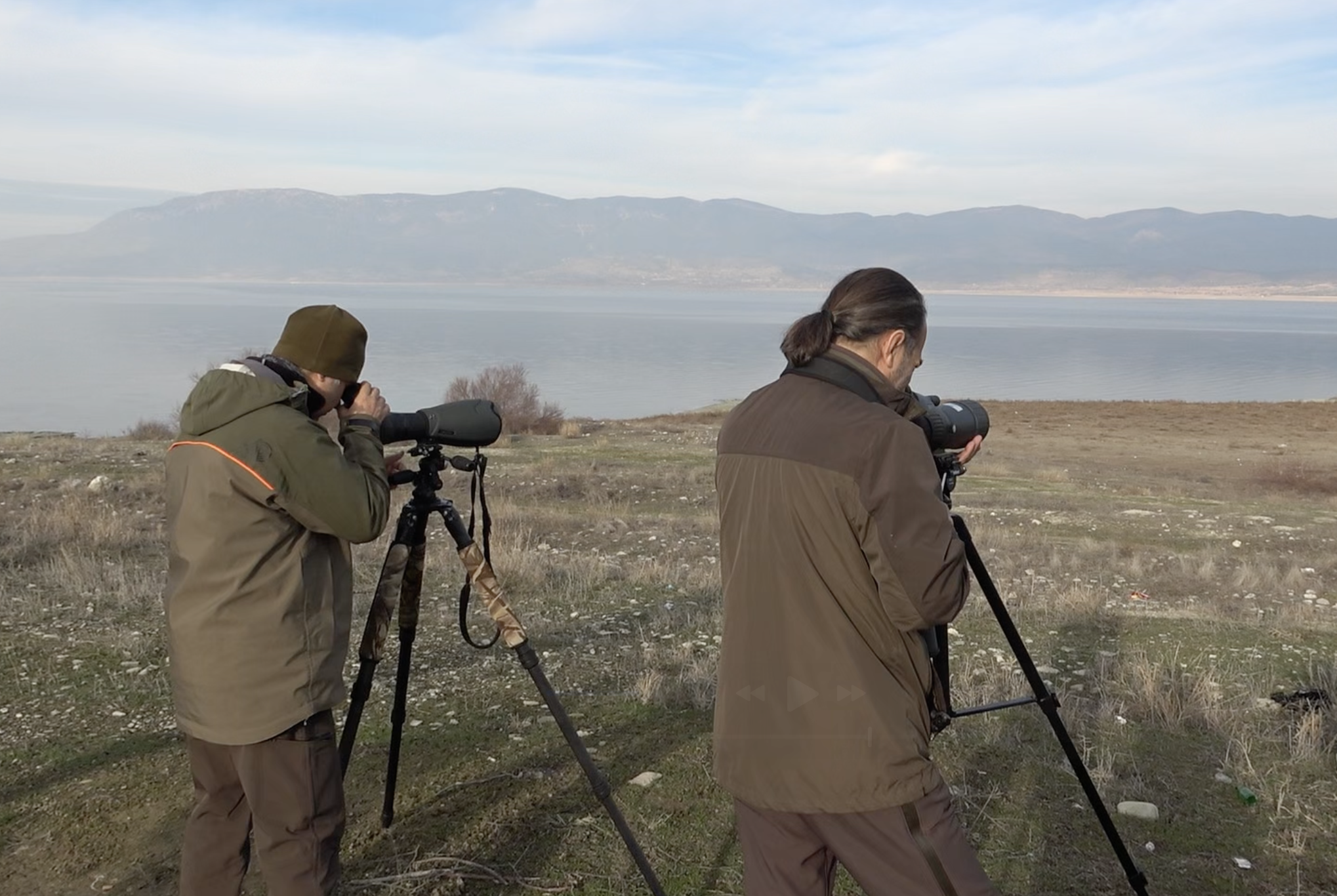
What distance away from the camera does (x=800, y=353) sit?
2127mm

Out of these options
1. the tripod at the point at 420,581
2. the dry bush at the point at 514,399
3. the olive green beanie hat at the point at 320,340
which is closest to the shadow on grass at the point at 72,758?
the tripod at the point at 420,581

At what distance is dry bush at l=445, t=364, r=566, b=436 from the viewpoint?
2569 cm

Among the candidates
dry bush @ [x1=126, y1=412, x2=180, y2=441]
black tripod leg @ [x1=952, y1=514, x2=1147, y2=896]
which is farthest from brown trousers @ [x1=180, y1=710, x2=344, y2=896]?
dry bush @ [x1=126, y1=412, x2=180, y2=441]

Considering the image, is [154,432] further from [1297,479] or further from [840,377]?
[840,377]

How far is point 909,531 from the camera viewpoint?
1.92 meters

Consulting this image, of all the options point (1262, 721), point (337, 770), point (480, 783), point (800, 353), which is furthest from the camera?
point (1262, 721)

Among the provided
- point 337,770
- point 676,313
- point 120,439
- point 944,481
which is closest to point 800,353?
point 944,481

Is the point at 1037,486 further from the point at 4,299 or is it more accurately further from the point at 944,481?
the point at 4,299

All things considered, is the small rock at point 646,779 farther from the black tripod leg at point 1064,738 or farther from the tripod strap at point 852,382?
the tripod strap at point 852,382

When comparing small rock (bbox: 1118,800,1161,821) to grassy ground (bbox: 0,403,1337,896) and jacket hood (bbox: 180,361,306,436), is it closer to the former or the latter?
grassy ground (bbox: 0,403,1337,896)

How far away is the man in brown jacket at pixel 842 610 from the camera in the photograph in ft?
6.36

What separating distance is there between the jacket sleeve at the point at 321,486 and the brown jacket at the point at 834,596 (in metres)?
0.86

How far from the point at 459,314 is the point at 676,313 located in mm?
39137

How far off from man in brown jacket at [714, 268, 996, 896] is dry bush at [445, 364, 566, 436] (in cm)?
2282
